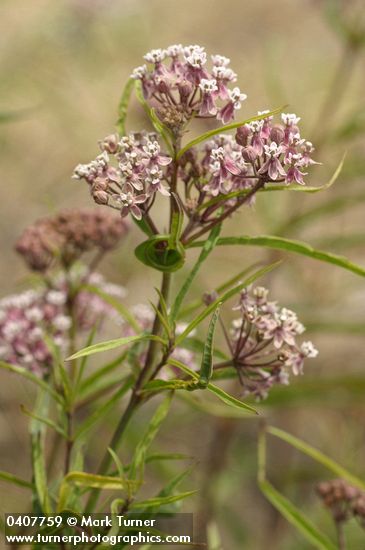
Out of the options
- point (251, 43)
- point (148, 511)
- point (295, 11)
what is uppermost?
point (295, 11)

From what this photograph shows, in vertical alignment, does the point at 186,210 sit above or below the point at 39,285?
below

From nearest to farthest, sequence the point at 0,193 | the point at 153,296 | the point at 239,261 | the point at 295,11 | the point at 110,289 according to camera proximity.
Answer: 1. the point at 110,289
2. the point at 239,261
3. the point at 153,296
4. the point at 0,193
5. the point at 295,11

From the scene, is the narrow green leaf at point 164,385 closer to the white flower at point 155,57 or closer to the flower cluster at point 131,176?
the flower cluster at point 131,176

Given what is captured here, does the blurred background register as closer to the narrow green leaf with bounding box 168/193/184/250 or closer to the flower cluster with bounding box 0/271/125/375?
the flower cluster with bounding box 0/271/125/375

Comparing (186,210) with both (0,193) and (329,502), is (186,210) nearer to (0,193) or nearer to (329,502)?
(329,502)

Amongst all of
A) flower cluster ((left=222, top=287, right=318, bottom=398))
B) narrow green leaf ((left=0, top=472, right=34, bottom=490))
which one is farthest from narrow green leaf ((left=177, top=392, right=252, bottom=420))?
narrow green leaf ((left=0, top=472, right=34, bottom=490))

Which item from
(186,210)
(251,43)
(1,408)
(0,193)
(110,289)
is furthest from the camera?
(251,43)

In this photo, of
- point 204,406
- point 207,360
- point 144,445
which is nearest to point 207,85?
point 207,360

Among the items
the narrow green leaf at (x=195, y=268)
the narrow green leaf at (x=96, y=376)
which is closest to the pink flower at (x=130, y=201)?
the narrow green leaf at (x=195, y=268)

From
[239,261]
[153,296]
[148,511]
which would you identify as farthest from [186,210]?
[153,296]
